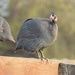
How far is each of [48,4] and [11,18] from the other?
180cm

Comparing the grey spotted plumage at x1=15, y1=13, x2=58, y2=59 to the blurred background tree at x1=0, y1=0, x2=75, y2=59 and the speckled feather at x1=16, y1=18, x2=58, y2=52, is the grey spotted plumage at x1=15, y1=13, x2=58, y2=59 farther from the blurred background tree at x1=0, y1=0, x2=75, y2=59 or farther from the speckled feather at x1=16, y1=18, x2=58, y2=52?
the blurred background tree at x1=0, y1=0, x2=75, y2=59

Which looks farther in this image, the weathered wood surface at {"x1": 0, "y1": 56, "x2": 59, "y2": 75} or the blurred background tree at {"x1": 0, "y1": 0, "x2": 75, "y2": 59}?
the blurred background tree at {"x1": 0, "y1": 0, "x2": 75, "y2": 59}

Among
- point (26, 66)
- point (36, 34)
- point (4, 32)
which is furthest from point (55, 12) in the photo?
point (26, 66)

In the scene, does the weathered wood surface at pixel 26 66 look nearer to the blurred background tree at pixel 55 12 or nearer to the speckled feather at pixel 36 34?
the speckled feather at pixel 36 34

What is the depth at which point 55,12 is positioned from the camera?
21.7 m

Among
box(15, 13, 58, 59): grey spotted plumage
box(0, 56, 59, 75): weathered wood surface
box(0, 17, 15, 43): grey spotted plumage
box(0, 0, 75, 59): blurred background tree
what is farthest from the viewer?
box(0, 0, 75, 59): blurred background tree

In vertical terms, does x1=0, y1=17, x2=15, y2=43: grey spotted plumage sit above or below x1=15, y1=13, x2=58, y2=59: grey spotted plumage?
below

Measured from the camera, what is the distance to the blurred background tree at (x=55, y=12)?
2128cm

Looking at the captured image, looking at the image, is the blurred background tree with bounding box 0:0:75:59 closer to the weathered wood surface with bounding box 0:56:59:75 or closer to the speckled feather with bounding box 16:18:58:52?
the speckled feather with bounding box 16:18:58:52

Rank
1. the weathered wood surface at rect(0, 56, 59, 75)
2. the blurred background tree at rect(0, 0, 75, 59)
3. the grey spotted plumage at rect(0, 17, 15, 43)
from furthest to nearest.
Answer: the blurred background tree at rect(0, 0, 75, 59)
the grey spotted plumage at rect(0, 17, 15, 43)
the weathered wood surface at rect(0, 56, 59, 75)

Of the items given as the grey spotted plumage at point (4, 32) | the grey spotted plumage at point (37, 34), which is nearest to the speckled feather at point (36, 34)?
the grey spotted plumage at point (37, 34)

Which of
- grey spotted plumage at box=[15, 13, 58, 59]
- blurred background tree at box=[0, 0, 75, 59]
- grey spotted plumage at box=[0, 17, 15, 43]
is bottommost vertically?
blurred background tree at box=[0, 0, 75, 59]

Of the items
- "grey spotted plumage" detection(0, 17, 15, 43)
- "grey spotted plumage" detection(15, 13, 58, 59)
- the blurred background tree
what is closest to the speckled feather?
"grey spotted plumage" detection(15, 13, 58, 59)

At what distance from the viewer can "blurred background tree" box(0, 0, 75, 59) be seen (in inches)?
838
